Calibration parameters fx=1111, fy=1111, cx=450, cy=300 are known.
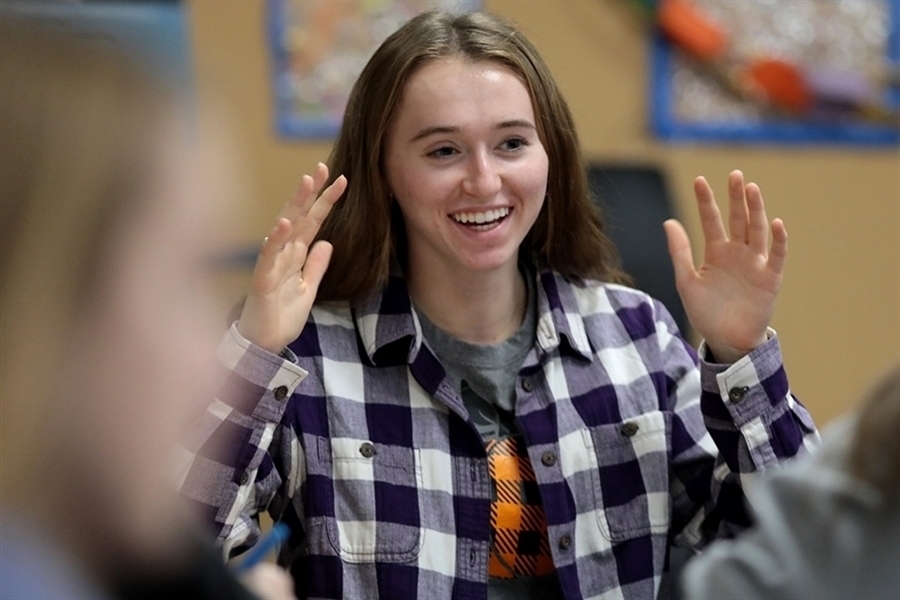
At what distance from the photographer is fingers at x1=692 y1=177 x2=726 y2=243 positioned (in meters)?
1.47

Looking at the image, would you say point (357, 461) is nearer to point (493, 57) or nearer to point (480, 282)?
point (480, 282)

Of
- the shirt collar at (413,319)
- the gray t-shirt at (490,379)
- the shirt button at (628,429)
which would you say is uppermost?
the shirt collar at (413,319)

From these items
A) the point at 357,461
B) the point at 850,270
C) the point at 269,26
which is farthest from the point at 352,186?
the point at 850,270

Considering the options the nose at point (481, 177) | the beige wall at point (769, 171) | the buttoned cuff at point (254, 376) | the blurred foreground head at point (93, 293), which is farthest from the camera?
the beige wall at point (769, 171)

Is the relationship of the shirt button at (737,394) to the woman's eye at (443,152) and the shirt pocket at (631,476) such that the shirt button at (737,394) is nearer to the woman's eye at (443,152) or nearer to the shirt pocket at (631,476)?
the shirt pocket at (631,476)

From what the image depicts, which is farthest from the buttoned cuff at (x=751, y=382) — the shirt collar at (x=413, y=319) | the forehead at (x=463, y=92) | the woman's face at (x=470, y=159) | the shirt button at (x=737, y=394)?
the forehead at (x=463, y=92)

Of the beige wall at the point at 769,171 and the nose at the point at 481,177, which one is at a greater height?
the nose at the point at 481,177

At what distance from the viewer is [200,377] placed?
60 centimetres

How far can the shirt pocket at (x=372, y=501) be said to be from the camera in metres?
1.46

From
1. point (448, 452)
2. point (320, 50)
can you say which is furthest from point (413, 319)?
point (320, 50)

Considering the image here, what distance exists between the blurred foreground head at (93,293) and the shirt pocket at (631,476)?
1.02m

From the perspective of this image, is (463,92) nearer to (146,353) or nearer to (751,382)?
(751,382)

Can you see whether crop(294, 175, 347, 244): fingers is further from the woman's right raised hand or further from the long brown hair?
the long brown hair

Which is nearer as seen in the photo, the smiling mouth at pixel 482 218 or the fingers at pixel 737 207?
the fingers at pixel 737 207
